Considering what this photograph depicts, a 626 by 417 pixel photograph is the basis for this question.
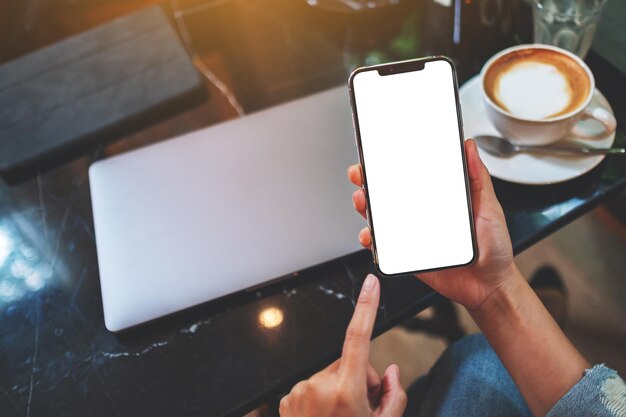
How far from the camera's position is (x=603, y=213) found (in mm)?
1418

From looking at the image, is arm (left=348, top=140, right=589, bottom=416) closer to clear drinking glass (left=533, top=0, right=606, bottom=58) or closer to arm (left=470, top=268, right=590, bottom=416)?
arm (left=470, top=268, right=590, bottom=416)

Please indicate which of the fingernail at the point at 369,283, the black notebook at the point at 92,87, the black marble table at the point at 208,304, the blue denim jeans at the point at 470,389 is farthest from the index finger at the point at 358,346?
the black notebook at the point at 92,87

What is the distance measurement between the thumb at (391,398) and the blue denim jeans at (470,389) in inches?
7.9

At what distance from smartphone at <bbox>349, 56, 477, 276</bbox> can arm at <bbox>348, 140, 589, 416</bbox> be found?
3 centimetres

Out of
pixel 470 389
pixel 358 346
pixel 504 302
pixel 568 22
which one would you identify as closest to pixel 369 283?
pixel 358 346

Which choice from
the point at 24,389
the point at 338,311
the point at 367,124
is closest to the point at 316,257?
the point at 338,311

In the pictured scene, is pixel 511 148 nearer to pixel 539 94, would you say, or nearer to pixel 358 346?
pixel 539 94

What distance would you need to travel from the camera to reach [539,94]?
0.79m

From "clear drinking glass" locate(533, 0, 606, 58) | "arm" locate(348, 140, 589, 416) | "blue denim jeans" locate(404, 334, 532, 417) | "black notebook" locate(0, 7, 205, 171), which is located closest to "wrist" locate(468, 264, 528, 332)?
"arm" locate(348, 140, 589, 416)

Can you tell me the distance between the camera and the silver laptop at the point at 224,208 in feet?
2.40

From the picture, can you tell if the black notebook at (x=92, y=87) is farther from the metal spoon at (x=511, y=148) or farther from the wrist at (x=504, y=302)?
the wrist at (x=504, y=302)

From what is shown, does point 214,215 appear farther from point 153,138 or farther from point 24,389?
point 24,389

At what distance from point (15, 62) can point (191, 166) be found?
45 cm

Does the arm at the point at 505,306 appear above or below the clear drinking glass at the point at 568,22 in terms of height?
below
